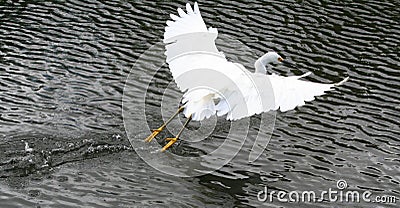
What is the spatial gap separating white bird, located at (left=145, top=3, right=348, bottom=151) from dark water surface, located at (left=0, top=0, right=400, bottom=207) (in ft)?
4.67

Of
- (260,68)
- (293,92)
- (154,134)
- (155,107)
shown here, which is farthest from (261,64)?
(155,107)

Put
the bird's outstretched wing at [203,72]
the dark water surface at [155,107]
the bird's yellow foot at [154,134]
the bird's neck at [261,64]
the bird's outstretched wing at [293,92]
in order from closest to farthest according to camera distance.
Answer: the bird's outstretched wing at [293,92] < the bird's outstretched wing at [203,72] < the dark water surface at [155,107] < the bird's neck at [261,64] < the bird's yellow foot at [154,134]

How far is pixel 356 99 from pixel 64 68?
731 cm

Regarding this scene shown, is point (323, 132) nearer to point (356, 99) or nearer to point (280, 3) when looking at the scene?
point (356, 99)

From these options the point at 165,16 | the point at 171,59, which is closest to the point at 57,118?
the point at 171,59

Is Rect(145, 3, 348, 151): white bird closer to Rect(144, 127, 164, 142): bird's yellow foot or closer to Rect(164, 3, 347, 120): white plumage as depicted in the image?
Rect(164, 3, 347, 120): white plumage

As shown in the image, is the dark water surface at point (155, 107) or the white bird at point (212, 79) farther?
the dark water surface at point (155, 107)

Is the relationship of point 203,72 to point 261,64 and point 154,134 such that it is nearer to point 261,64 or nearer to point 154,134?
point 261,64

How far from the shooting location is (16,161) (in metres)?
12.0

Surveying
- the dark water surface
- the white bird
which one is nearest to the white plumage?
the white bird

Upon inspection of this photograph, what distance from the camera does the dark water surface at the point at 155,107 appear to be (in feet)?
38.7

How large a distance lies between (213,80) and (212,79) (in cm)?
4

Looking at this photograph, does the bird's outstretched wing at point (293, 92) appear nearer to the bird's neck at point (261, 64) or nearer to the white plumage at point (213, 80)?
the white plumage at point (213, 80)

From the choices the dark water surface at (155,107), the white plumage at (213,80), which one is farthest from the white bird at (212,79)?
the dark water surface at (155,107)
